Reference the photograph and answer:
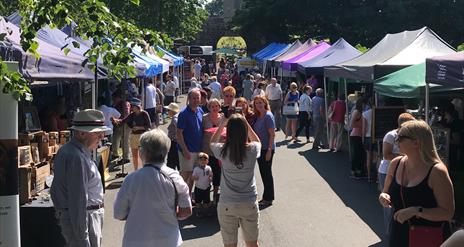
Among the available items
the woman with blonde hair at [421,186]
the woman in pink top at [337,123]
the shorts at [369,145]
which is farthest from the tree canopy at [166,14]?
the woman with blonde hair at [421,186]

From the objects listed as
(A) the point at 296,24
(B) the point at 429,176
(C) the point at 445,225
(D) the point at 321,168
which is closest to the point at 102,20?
(B) the point at 429,176

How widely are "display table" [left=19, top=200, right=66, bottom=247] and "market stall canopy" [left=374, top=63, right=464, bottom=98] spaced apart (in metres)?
5.32

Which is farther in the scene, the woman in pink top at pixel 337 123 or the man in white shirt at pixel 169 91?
the man in white shirt at pixel 169 91

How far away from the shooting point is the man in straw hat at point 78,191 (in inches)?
178

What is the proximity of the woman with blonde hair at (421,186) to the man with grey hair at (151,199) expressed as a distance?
5.14 feet

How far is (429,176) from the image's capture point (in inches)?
164

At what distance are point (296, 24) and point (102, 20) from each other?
40183 mm

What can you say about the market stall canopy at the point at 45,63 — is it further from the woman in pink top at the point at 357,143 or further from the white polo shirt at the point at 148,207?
the woman in pink top at the point at 357,143

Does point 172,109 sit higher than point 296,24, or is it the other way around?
point 296,24

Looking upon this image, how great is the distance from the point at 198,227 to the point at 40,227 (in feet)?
7.59

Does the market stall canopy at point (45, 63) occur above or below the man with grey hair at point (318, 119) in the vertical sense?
above

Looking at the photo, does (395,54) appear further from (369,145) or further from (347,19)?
(347,19)

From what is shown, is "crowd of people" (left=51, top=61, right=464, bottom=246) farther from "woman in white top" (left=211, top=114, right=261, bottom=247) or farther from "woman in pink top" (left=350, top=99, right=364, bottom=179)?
"woman in pink top" (left=350, top=99, right=364, bottom=179)

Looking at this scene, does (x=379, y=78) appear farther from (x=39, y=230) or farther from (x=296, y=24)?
(x=296, y=24)
